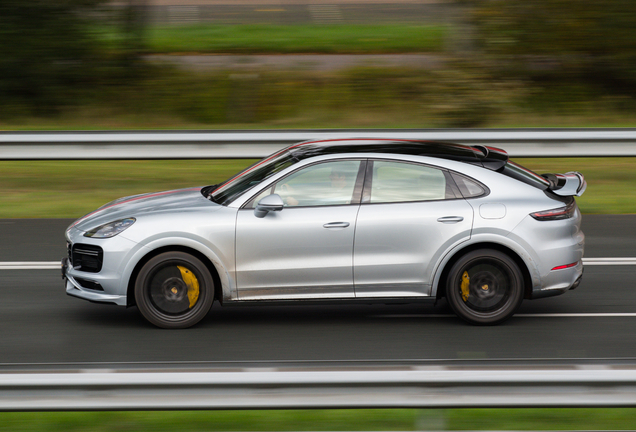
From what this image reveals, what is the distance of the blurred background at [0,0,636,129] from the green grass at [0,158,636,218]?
3090mm

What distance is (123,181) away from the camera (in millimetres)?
12516

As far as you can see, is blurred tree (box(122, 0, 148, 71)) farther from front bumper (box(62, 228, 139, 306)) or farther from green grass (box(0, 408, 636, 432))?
green grass (box(0, 408, 636, 432))

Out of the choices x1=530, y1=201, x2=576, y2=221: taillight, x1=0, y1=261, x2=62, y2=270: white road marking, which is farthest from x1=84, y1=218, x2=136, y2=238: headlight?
x1=530, y1=201, x2=576, y2=221: taillight

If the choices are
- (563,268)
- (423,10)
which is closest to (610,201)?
(563,268)

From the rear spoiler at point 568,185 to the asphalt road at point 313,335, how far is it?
1.11 m

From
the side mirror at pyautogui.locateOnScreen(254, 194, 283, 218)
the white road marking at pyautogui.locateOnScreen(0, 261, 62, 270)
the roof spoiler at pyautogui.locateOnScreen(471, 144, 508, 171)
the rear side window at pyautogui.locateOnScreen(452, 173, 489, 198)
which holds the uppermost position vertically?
the roof spoiler at pyautogui.locateOnScreen(471, 144, 508, 171)

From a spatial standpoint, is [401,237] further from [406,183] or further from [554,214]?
[554,214]

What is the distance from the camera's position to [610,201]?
1126 centimetres

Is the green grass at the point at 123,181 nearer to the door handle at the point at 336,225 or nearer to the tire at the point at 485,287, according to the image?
the tire at the point at 485,287

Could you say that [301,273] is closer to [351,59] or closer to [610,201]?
[610,201]

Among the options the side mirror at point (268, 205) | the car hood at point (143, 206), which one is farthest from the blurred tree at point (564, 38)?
the side mirror at point (268, 205)

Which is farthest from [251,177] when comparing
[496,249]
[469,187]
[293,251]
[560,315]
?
[560,315]

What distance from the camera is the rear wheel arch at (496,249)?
20.8ft

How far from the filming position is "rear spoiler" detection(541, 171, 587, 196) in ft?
21.2
